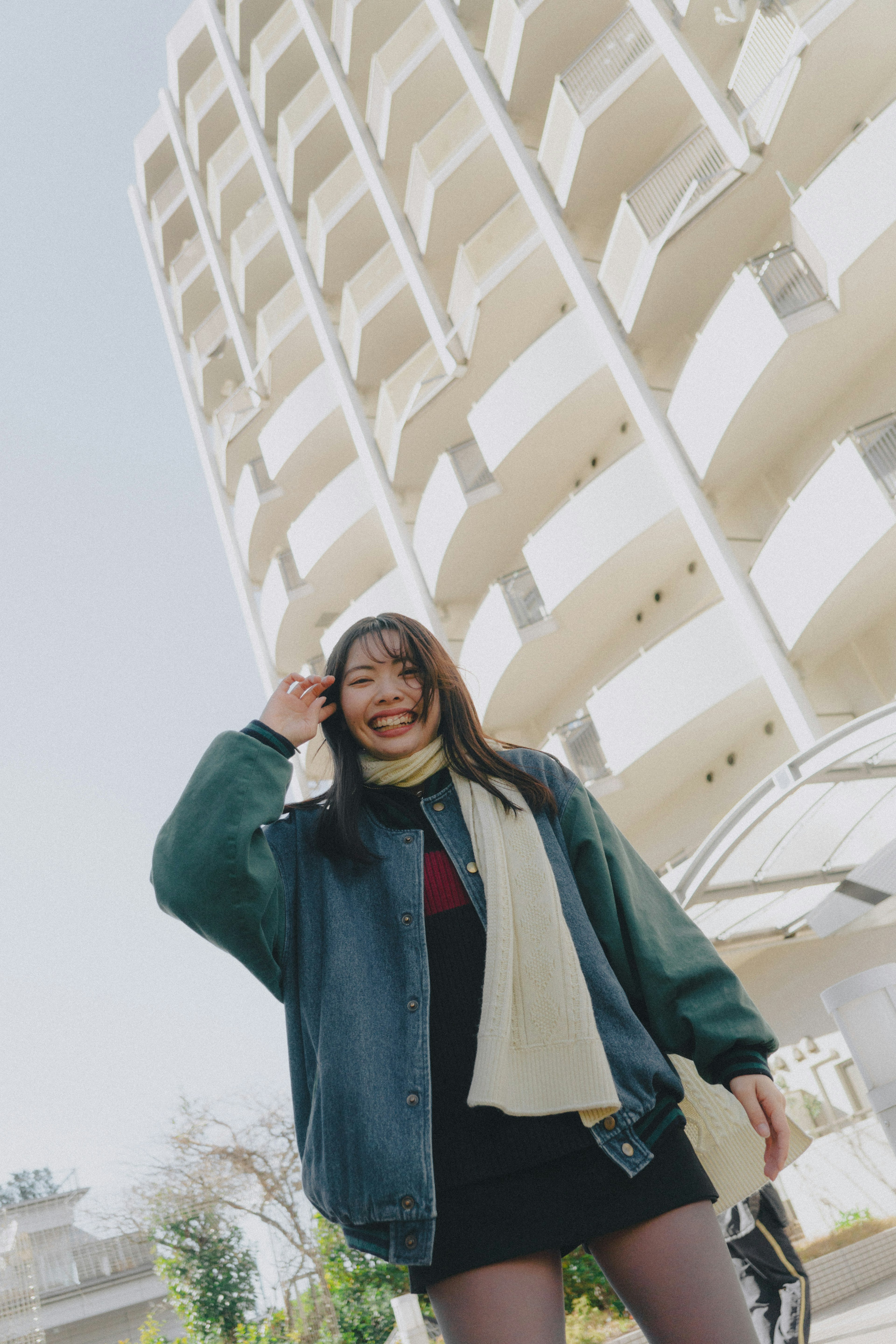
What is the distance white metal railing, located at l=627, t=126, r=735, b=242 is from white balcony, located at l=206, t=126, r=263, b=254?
12.9 meters

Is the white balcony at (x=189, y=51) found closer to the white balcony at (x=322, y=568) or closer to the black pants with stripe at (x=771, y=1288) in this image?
the white balcony at (x=322, y=568)

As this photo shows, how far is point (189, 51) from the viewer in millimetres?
24625

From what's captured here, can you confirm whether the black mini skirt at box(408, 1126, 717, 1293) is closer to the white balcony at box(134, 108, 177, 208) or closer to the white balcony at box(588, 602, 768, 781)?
the white balcony at box(588, 602, 768, 781)

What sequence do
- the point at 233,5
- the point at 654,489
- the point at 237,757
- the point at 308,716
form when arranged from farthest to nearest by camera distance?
the point at 233,5
the point at 654,489
the point at 308,716
the point at 237,757

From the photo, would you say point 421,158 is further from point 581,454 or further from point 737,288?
point 737,288

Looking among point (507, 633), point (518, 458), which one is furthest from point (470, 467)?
point (507, 633)

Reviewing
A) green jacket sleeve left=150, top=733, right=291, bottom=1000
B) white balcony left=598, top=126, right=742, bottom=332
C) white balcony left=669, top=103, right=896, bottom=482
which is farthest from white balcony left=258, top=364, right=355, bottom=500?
green jacket sleeve left=150, top=733, right=291, bottom=1000

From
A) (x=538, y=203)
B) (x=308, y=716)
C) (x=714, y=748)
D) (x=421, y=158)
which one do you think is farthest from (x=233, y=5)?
(x=308, y=716)

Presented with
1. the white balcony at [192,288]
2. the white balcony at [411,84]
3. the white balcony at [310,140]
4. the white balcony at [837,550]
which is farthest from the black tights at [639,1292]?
the white balcony at [192,288]

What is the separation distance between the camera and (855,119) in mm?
12195

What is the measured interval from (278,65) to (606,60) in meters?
10.5

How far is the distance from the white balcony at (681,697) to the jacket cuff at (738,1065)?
1093 centimetres

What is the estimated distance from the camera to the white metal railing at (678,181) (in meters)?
12.7

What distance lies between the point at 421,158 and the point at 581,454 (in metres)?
5.97
